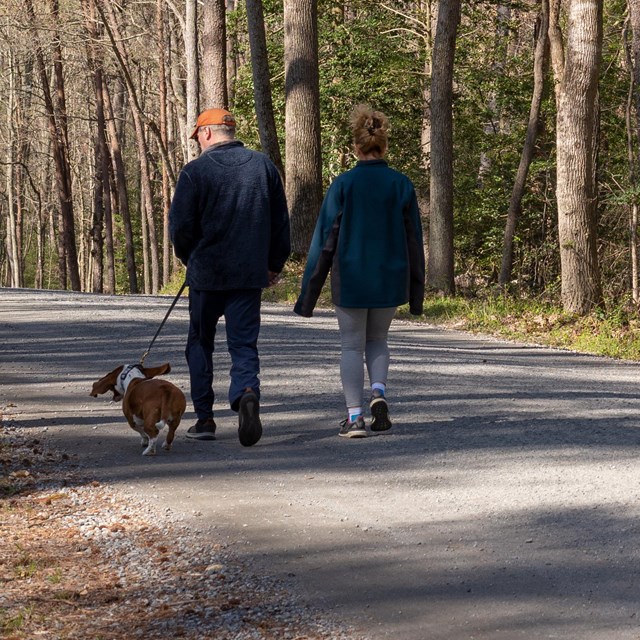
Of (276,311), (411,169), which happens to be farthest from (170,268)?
(276,311)

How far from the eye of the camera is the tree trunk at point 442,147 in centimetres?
2145

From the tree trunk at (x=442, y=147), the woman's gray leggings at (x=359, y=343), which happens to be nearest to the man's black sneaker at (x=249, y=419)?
the woman's gray leggings at (x=359, y=343)

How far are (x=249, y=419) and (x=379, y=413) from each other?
99cm

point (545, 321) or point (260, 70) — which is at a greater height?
point (260, 70)

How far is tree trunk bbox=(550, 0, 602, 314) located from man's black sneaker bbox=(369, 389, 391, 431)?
954 cm

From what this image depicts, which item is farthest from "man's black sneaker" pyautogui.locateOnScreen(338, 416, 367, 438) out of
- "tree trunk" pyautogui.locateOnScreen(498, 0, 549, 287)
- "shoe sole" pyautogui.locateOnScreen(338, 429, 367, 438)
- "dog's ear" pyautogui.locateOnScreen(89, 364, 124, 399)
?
"tree trunk" pyautogui.locateOnScreen(498, 0, 549, 287)

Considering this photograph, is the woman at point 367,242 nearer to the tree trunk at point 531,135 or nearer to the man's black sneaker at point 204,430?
the man's black sneaker at point 204,430

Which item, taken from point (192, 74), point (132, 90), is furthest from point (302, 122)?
point (132, 90)

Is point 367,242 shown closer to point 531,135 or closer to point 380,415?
point 380,415

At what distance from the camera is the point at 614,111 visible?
26281 mm

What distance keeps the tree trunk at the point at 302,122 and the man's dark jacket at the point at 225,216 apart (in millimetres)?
15081

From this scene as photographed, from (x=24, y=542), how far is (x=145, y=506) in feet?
2.40

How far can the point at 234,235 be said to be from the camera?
24.5 feet

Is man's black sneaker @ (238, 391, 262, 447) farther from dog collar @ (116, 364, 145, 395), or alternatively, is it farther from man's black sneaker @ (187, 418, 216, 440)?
dog collar @ (116, 364, 145, 395)
